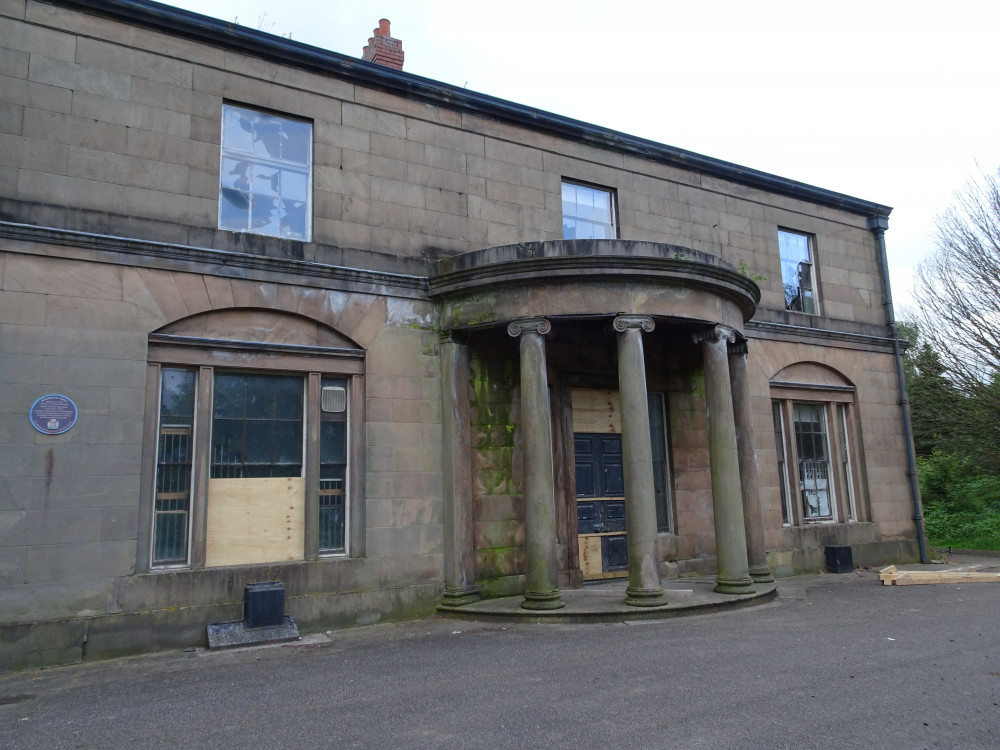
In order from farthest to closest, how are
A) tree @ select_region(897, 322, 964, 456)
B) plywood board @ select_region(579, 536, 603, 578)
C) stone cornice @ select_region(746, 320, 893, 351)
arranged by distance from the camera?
tree @ select_region(897, 322, 964, 456)
stone cornice @ select_region(746, 320, 893, 351)
plywood board @ select_region(579, 536, 603, 578)

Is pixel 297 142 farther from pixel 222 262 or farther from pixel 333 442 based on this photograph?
pixel 333 442

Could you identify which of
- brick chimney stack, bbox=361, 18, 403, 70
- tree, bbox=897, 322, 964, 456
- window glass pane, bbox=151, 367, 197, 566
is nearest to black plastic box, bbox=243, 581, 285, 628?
window glass pane, bbox=151, 367, 197, 566

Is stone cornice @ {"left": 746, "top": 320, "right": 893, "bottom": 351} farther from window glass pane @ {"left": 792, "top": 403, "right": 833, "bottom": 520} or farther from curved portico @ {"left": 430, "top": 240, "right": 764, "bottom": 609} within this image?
curved portico @ {"left": 430, "top": 240, "right": 764, "bottom": 609}

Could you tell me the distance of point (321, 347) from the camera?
376 inches

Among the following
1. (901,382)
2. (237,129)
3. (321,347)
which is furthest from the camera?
(901,382)

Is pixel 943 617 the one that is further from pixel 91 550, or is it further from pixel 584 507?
pixel 91 550

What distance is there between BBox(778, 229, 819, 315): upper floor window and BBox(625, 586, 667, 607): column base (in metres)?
7.81

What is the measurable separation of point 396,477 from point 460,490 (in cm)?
92

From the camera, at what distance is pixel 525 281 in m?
9.80

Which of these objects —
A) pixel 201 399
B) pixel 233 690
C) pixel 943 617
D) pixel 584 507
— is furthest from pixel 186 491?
pixel 943 617

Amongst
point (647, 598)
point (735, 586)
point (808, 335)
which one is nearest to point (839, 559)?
point (808, 335)

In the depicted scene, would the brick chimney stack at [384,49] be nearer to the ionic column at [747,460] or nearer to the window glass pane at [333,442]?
the window glass pane at [333,442]

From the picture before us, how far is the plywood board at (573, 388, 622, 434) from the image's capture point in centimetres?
1187

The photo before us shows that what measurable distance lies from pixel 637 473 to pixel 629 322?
Answer: 2.07 meters
